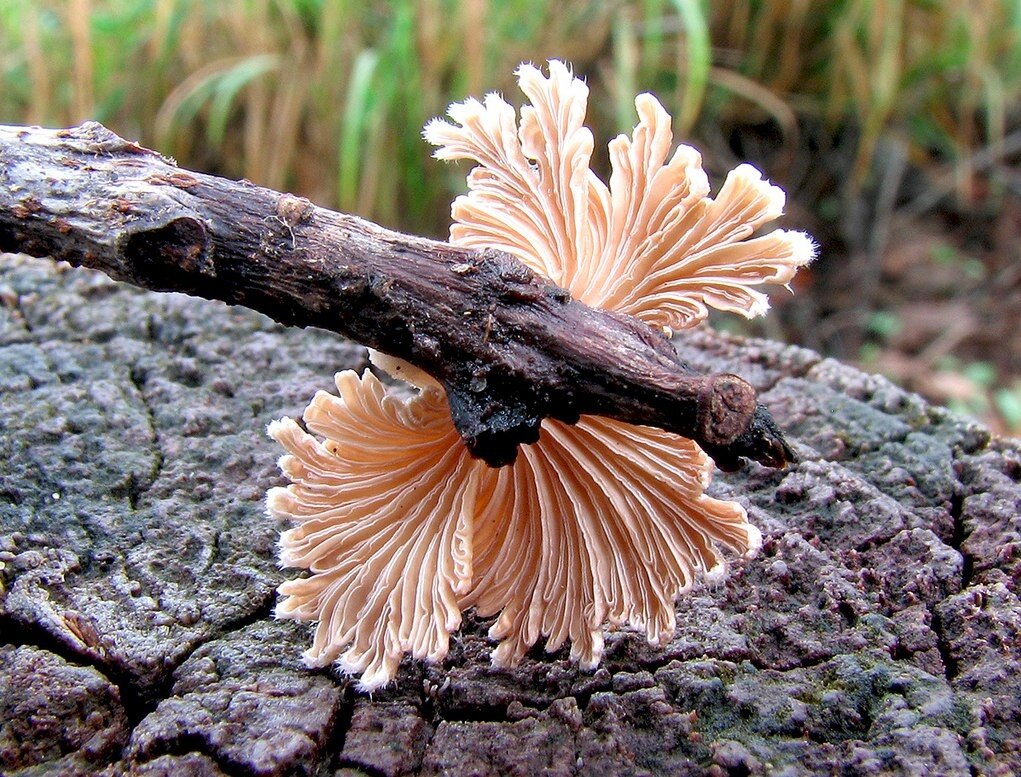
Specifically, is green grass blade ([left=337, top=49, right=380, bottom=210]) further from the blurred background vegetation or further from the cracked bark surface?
the cracked bark surface

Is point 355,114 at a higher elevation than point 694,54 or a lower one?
lower

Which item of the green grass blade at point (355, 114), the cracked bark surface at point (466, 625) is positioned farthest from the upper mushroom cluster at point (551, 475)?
the green grass blade at point (355, 114)

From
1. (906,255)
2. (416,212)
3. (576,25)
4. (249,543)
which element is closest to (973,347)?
(906,255)

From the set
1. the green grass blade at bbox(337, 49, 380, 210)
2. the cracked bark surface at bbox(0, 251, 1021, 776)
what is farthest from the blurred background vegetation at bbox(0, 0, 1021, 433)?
the cracked bark surface at bbox(0, 251, 1021, 776)

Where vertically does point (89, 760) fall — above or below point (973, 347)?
below

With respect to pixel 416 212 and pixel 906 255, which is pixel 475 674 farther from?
pixel 906 255

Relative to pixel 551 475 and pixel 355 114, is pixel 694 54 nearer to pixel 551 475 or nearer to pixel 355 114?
pixel 355 114

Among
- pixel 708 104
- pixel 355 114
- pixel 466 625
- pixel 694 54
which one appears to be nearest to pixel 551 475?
pixel 466 625
